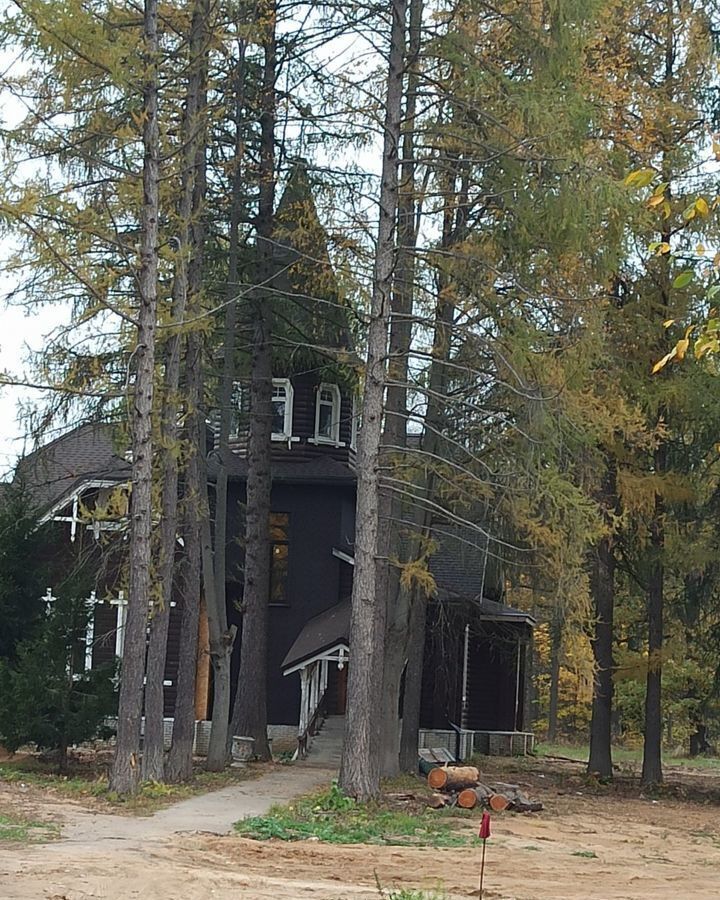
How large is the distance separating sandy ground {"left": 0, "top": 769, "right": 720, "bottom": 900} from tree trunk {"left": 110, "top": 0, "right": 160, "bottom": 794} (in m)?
1.68

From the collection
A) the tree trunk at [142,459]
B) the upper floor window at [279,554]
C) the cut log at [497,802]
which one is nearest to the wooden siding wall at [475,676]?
the upper floor window at [279,554]

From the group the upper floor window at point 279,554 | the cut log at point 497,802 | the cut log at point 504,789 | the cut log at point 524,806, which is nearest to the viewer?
the cut log at point 497,802

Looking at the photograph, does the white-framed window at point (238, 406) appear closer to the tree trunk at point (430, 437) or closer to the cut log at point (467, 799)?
the tree trunk at point (430, 437)

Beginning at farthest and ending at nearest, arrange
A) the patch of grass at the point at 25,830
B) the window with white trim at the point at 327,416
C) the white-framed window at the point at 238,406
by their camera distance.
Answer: the window with white trim at the point at 327,416
the white-framed window at the point at 238,406
the patch of grass at the point at 25,830

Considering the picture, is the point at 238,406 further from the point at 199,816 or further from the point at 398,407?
the point at 199,816

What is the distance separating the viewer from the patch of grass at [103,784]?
16766 mm

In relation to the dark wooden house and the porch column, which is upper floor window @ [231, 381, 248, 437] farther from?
the porch column

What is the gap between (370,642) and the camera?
17062mm

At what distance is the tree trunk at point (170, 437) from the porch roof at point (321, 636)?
6545 millimetres

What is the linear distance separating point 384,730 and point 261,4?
1230 cm

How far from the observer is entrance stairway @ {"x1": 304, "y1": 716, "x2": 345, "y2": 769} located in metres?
24.5

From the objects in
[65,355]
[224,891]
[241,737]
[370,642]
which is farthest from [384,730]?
[224,891]

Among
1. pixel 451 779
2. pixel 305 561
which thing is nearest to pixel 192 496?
pixel 451 779

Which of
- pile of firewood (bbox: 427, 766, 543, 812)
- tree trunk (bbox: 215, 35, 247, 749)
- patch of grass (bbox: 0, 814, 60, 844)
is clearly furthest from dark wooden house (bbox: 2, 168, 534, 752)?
patch of grass (bbox: 0, 814, 60, 844)
